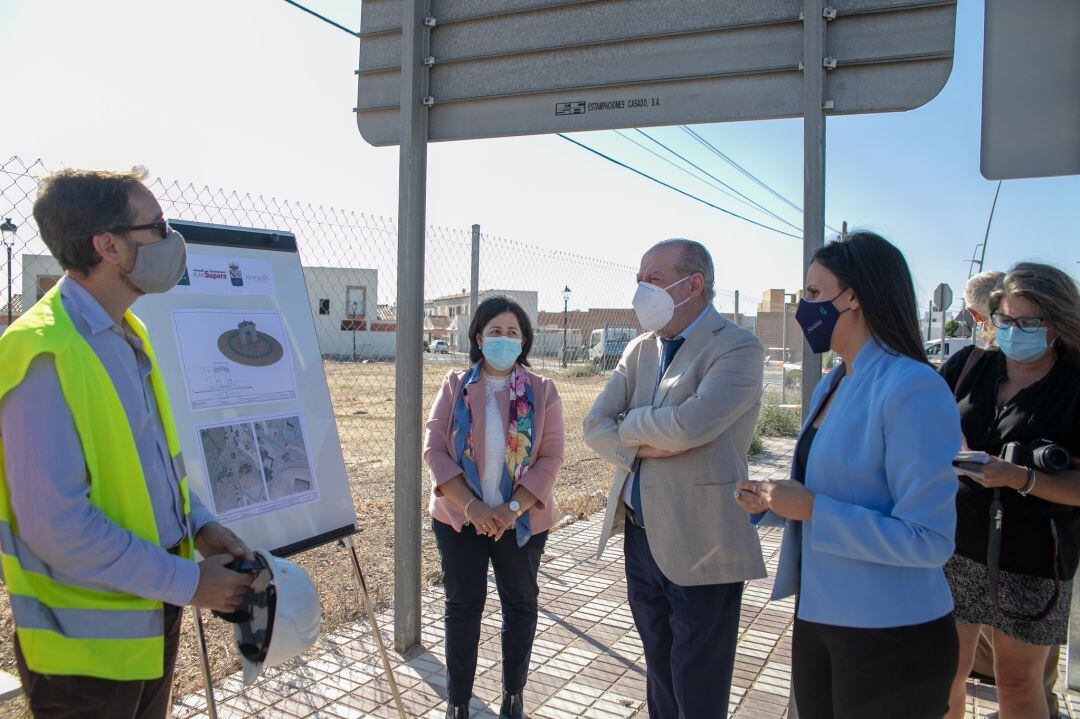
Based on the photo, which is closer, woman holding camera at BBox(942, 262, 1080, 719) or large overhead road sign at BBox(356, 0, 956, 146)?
woman holding camera at BBox(942, 262, 1080, 719)

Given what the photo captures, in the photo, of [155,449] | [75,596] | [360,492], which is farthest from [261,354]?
[360,492]

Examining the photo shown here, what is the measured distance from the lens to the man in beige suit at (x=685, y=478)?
8.29 ft

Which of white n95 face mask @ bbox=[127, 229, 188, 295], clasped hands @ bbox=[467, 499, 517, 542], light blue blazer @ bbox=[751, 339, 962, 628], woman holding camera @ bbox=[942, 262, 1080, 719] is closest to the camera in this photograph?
light blue blazer @ bbox=[751, 339, 962, 628]

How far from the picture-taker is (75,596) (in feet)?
5.54

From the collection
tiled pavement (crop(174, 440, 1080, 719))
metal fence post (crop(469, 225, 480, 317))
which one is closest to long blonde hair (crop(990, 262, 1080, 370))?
tiled pavement (crop(174, 440, 1080, 719))

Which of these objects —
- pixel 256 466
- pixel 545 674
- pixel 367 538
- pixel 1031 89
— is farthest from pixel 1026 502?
pixel 367 538

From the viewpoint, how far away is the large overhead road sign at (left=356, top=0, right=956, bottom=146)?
2.88m

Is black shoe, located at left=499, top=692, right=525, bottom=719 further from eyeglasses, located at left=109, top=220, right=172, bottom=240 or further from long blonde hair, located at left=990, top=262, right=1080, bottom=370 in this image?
long blonde hair, located at left=990, top=262, right=1080, bottom=370

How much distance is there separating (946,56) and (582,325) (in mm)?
9741

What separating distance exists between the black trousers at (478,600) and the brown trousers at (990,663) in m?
1.91

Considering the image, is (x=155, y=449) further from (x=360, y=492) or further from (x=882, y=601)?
(x=360, y=492)

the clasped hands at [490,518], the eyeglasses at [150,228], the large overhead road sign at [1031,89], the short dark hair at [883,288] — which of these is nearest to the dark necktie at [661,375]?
the clasped hands at [490,518]

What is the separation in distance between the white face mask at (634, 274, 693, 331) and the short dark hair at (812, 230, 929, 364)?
2.59 feet

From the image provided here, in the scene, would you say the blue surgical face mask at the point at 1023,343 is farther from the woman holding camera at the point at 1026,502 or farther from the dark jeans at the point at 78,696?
the dark jeans at the point at 78,696
